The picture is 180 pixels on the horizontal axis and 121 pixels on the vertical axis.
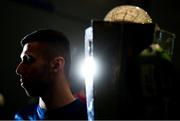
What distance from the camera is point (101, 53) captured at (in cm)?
99

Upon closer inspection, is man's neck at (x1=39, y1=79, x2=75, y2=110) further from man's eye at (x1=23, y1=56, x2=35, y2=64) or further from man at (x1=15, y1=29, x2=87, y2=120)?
man's eye at (x1=23, y1=56, x2=35, y2=64)

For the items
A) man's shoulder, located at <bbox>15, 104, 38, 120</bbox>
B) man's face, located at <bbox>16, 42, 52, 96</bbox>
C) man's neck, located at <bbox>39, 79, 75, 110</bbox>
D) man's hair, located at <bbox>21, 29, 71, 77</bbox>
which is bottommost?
man's shoulder, located at <bbox>15, 104, 38, 120</bbox>

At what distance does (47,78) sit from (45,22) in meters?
3.26

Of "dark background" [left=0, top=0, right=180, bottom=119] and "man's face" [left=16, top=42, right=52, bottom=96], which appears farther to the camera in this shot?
"dark background" [left=0, top=0, right=180, bottom=119]

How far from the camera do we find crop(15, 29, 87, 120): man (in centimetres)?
173

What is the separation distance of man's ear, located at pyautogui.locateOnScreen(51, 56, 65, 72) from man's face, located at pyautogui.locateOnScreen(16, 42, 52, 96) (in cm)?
3

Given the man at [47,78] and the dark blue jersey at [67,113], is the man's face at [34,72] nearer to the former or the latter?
the man at [47,78]

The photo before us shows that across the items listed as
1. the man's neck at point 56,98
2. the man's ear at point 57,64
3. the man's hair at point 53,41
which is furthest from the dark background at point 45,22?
the man's neck at point 56,98

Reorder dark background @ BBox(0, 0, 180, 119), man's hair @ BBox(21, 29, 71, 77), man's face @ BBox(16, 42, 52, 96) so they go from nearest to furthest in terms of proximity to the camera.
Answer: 1. man's face @ BBox(16, 42, 52, 96)
2. man's hair @ BBox(21, 29, 71, 77)
3. dark background @ BBox(0, 0, 180, 119)

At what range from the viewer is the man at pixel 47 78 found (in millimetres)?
1733

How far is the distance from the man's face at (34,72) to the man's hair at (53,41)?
3.5 inches

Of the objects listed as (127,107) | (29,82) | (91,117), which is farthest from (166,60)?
(29,82)

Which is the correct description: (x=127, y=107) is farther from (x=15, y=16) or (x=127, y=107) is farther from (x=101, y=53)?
(x=15, y=16)

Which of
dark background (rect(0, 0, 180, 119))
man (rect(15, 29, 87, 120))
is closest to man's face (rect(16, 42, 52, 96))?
man (rect(15, 29, 87, 120))
